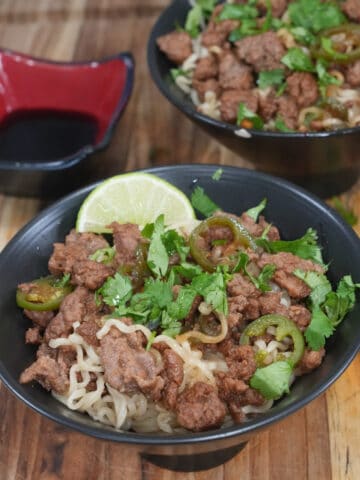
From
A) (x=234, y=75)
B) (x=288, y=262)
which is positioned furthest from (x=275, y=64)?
(x=288, y=262)

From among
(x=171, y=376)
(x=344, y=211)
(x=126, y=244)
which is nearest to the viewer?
(x=171, y=376)

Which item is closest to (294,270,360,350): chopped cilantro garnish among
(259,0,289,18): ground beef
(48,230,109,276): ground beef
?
(48,230,109,276): ground beef

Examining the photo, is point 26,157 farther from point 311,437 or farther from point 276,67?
point 311,437

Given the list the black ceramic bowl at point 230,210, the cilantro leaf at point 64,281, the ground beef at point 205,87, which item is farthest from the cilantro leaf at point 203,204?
the ground beef at point 205,87

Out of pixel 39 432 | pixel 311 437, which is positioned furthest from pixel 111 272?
pixel 311 437

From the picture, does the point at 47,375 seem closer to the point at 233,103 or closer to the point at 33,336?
the point at 33,336

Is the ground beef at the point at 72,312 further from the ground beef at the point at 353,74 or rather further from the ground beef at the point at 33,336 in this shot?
the ground beef at the point at 353,74
